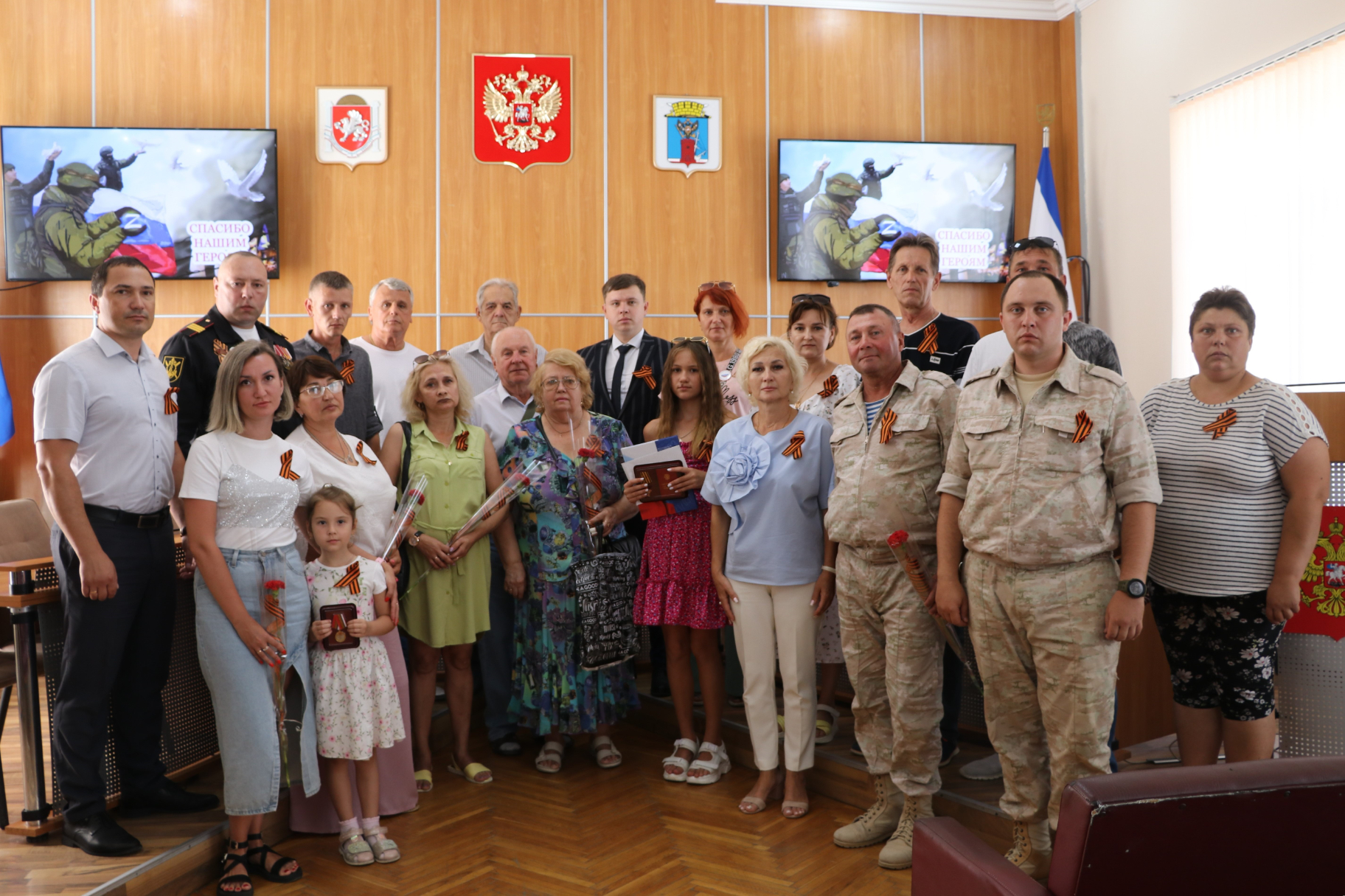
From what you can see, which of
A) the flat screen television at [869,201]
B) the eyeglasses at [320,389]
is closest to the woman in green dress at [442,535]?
the eyeglasses at [320,389]

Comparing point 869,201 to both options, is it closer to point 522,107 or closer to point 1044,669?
point 522,107

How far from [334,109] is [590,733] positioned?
4753mm

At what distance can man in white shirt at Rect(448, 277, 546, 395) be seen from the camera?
461 centimetres

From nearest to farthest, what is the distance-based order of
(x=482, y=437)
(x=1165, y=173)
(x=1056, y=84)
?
(x=482, y=437) → (x=1165, y=173) → (x=1056, y=84)

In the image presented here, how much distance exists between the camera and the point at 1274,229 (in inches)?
205

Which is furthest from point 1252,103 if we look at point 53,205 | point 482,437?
point 53,205

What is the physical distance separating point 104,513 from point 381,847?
4.48ft

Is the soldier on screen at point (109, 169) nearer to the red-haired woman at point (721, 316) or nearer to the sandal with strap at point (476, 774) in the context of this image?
the red-haired woman at point (721, 316)

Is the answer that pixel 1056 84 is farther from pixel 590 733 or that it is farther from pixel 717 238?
pixel 590 733

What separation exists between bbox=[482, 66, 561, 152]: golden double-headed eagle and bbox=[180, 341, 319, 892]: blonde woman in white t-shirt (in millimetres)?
4145

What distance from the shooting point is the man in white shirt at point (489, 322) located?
15.1 ft

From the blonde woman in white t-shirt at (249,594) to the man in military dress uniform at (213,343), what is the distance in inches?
12.1

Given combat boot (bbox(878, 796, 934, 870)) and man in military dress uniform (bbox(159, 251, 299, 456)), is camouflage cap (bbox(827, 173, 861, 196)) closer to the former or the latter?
man in military dress uniform (bbox(159, 251, 299, 456))

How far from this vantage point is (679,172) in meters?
6.72
